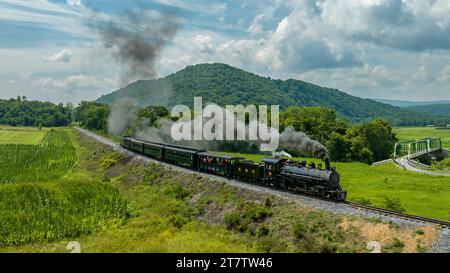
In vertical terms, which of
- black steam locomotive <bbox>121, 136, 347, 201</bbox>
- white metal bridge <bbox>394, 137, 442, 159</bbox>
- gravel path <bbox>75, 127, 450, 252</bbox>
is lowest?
white metal bridge <bbox>394, 137, 442, 159</bbox>

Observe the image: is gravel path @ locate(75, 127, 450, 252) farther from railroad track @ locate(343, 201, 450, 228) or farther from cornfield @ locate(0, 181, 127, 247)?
cornfield @ locate(0, 181, 127, 247)

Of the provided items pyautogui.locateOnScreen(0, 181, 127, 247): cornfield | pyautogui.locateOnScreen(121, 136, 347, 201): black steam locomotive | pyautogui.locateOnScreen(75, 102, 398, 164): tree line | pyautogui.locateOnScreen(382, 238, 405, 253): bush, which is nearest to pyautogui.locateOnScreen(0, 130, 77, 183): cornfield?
pyautogui.locateOnScreen(0, 181, 127, 247): cornfield

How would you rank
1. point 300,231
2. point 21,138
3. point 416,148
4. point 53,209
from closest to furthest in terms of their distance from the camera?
point 300,231
point 53,209
point 416,148
point 21,138

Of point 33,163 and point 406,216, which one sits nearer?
point 406,216

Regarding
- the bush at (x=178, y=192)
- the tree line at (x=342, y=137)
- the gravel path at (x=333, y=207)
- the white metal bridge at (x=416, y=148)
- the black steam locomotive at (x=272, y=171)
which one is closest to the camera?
the gravel path at (x=333, y=207)

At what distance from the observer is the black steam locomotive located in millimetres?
33125

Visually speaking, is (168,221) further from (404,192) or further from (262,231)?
(404,192)

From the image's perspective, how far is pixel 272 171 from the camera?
1506 inches

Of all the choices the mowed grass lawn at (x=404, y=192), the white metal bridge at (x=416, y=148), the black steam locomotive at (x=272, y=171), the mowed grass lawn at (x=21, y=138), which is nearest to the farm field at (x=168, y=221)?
the mowed grass lawn at (x=404, y=192)

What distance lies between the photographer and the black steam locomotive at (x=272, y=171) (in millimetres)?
33125

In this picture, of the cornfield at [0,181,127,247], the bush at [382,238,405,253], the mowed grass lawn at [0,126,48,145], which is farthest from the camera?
the mowed grass lawn at [0,126,48,145]

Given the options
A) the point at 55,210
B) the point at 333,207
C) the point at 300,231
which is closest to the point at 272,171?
the point at 333,207

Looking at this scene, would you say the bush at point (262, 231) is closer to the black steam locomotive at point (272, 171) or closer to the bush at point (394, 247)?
the black steam locomotive at point (272, 171)

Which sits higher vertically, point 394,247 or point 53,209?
point 394,247
